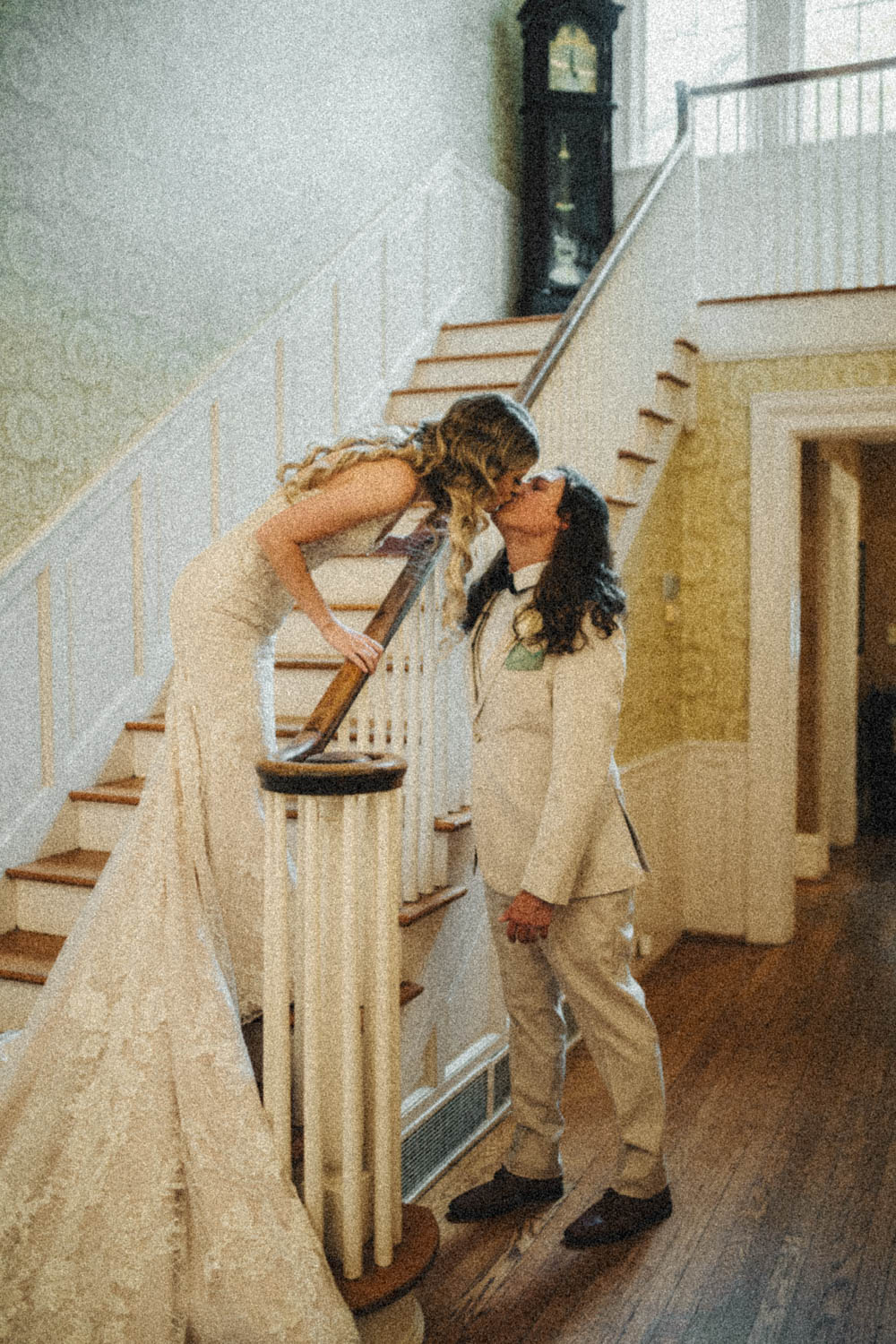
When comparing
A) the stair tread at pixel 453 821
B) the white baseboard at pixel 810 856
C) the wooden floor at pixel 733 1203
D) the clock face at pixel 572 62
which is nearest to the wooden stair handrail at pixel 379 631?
the stair tread at pixel 453 821

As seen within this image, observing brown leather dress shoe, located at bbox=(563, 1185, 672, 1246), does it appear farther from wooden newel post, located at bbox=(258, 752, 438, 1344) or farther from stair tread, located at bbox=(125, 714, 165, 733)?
stair tread, located at bbox=(125, 714, 165, 733)

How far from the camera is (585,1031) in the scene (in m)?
2.32

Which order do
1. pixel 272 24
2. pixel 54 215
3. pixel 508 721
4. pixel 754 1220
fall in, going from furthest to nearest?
pixel 272 24, pixel 54 215, pixel 754 1220, pixel 508 721

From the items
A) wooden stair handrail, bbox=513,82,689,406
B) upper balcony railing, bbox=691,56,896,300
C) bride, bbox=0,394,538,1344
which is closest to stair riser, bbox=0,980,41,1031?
bride, bbox=0,394,538,1344

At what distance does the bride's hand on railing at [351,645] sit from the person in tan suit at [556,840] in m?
0.30

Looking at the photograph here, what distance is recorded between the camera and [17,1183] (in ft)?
5.74

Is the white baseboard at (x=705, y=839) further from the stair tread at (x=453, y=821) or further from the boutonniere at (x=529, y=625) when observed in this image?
the boutonniere at (x=529, y=625)

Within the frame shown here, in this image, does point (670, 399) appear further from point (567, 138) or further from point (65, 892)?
point (65, 892)

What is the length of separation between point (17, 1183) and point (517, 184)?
563 cm

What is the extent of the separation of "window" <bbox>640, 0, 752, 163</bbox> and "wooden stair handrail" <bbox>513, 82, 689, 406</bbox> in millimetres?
2019

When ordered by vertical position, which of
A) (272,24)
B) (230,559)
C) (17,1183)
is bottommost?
(17,1183)

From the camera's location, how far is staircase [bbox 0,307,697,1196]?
250cm

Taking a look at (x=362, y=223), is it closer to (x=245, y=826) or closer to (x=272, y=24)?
(x=272, y=24)

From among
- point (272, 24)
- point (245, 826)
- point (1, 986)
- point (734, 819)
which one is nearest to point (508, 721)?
point (245, 826)
